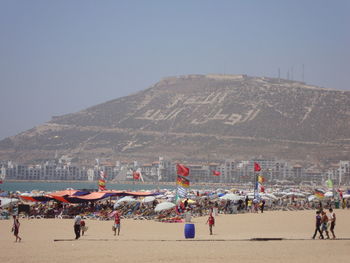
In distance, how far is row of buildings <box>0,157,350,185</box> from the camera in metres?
152

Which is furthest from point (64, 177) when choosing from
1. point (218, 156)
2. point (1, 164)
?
point (218, 156)

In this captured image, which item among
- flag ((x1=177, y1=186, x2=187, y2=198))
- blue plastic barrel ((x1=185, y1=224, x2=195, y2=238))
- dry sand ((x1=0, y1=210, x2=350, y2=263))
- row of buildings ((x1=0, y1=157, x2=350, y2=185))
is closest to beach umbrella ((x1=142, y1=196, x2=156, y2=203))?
dry sand ((x1=0, y1=210, x2=350, y2=263))

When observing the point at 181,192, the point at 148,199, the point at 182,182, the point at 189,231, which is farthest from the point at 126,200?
the point at 189,231

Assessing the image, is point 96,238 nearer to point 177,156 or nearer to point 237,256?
point 237,256

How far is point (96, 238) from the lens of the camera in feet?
70.5

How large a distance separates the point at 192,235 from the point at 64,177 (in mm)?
160840

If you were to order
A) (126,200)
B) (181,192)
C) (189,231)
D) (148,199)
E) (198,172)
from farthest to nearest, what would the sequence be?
(198,172), (148,199), (126,200), (181,192), (189,231)

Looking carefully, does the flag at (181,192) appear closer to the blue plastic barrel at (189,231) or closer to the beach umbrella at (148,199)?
the blue plastic barrel at (189,231)

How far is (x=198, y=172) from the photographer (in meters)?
166

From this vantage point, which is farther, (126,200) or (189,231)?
(126,200)

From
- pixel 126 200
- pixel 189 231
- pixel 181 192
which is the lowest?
pixel 189 231

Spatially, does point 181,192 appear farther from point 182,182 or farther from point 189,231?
point 189,231

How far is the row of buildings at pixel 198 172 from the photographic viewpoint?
152 m

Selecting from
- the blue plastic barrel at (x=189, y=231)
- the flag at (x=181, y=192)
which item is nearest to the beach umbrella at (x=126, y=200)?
the flag at (x=181, y=192)
